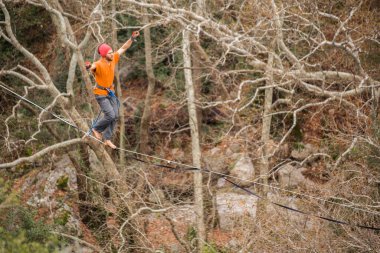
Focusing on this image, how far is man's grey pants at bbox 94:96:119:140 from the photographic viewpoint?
39.6ft

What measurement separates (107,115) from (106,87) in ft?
1.79

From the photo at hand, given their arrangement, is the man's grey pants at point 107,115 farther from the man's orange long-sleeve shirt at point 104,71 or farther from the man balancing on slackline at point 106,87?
the man's orange long-sleeve shirt at point 104,71

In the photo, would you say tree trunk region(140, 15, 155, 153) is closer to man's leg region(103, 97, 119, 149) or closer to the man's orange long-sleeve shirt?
man's leg region(103, 97, 119, 149)

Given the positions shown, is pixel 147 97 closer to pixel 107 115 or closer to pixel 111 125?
pixel 111 125

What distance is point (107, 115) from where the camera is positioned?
12.1 metres

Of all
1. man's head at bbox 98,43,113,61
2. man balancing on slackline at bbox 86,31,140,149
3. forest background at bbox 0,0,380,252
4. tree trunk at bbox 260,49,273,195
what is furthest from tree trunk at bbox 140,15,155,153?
man's head at bbox 98,43,113,61

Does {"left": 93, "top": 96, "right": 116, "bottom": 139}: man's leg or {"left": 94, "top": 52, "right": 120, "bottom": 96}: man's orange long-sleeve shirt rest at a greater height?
{"left": 94, "top": 52, "right": 120, "bottom": 96}: man's orange long-sleeve shirt

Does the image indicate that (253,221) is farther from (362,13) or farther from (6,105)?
(6,105)

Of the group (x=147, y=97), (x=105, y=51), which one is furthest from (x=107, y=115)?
(x=147, y=97)

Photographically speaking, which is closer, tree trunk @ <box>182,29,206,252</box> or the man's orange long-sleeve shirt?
the man's orange long-sleeve shirt

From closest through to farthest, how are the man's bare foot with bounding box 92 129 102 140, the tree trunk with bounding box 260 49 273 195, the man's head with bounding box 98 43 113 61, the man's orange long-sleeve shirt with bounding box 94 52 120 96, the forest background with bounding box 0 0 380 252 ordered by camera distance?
1. the man's head with bounding box 98 43 113 61
2. the man's orange long-sleeve shirt with bounding box 94 52 120 96
3. the man's bare foot with bounding box 92 129 102 140
4. the forest background with bounding box 0 0 380 252
5. the tree trunk with bounding box 260 49 273 195

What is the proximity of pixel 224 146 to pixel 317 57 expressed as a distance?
3.97m

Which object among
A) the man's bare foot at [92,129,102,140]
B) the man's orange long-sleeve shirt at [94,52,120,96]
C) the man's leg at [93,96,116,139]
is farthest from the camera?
the man's bare foot at [92,129,102,140]

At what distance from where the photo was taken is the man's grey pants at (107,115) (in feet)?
39.6
